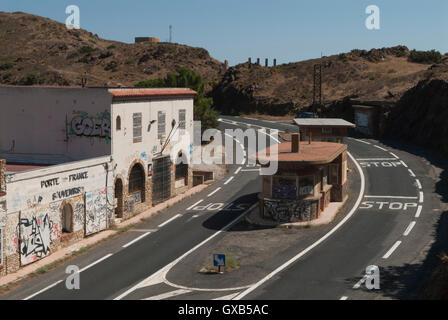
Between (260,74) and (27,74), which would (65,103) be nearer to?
(260,74)

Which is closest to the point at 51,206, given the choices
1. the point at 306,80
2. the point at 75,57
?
the point at 306,80

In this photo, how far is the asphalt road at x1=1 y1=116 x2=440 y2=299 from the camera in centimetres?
2479

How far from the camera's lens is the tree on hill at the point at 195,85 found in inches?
2547

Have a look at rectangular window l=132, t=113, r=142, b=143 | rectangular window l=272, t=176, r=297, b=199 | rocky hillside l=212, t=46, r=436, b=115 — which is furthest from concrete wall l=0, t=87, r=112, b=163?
rocky hillside l=212, t=46, r=436, b=115

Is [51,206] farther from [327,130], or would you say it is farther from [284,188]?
[327,130]

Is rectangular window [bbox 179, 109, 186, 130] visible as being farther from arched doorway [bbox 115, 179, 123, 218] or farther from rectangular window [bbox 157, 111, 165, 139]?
arched doorway [bbox 115, 179, 123, 218]

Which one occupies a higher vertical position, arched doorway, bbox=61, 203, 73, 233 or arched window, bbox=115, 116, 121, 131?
arched window, bbox=115, 116, 121, 131

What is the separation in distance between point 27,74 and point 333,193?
3680 inches

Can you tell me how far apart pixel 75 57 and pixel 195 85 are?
82427 mm

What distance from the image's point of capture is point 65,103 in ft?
124

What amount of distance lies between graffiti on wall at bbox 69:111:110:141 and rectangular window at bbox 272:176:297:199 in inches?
448

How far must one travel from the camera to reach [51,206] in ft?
104

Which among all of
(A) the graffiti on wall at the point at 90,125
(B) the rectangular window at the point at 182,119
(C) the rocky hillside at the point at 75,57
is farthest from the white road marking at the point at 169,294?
(C) the rocky hillside at the point at 75,57
